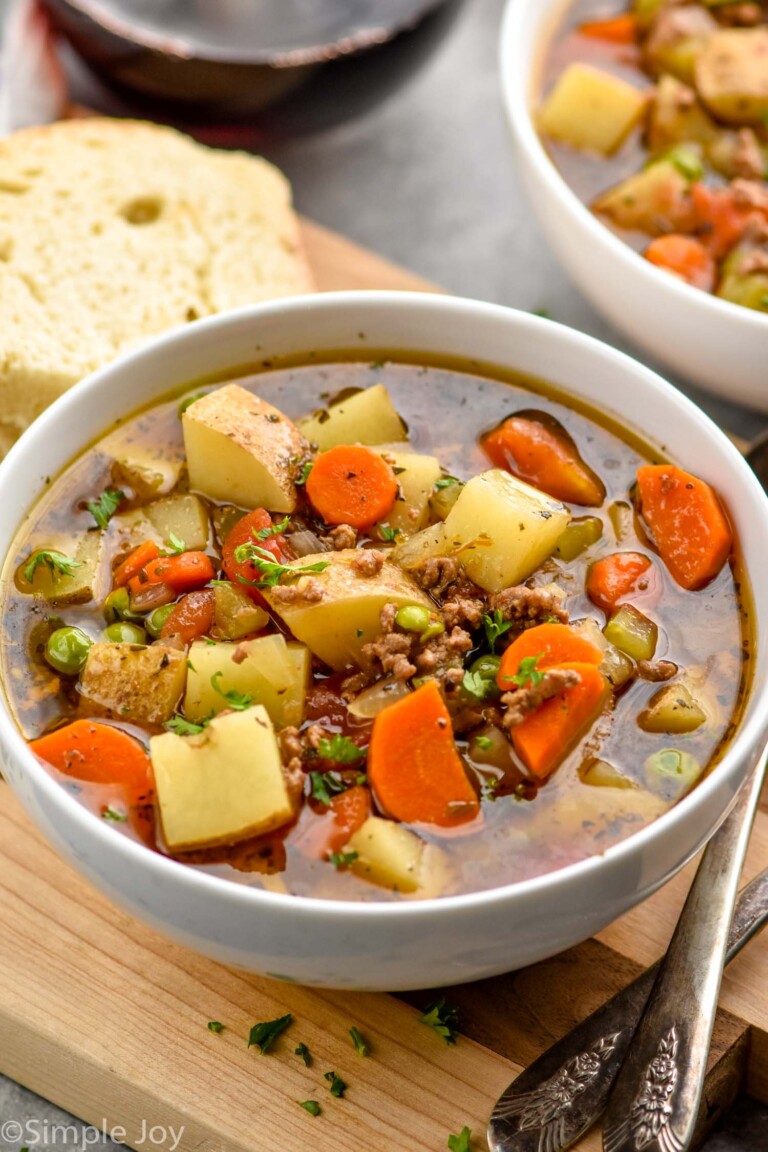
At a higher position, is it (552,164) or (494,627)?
(552,164)

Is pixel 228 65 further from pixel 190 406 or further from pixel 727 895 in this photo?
pixel 727 895

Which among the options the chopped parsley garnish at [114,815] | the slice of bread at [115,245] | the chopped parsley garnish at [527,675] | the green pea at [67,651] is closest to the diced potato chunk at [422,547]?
the chopped parsley garnish at [527,675]

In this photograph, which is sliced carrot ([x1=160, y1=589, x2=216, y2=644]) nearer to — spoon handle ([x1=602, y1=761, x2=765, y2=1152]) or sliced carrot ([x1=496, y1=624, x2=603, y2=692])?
sliced carrot ([x1=496, y1=624, x2=603, y2=692])

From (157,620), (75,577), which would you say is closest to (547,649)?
(157,620)

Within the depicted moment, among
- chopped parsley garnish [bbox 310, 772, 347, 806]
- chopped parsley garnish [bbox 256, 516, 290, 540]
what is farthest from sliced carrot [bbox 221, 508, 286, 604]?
chopped parsley garnish [bbox 310, 772, 347, 806]

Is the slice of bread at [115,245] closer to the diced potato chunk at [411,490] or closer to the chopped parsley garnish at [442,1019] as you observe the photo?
the diced potato chunk at [411,490]

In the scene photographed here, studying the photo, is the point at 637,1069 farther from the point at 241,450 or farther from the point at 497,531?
the point at 241,450

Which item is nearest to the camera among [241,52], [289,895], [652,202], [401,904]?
[401,904]
